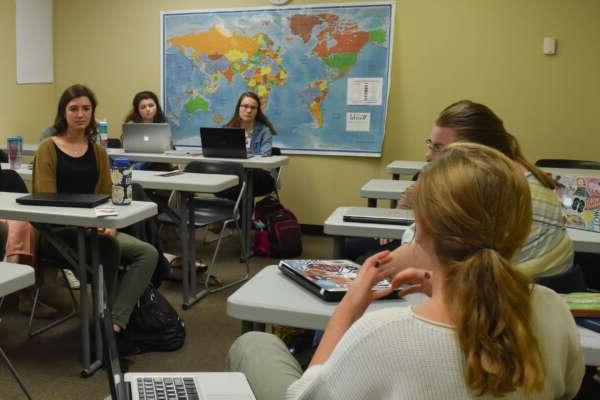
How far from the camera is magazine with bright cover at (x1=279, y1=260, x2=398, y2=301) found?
56.2 inches

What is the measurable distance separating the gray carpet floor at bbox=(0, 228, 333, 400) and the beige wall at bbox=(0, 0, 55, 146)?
95.8 inches

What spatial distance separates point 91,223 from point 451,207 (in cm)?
175

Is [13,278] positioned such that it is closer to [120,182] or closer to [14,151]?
[120,182]

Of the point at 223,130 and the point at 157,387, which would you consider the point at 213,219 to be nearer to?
the point at 223,130

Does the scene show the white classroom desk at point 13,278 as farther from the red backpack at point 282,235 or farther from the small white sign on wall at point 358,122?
the small white sign on wall at point 358,122

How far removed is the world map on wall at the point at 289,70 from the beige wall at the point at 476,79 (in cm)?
13

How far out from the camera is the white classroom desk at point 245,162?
4.18 meters

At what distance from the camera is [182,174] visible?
137 inches

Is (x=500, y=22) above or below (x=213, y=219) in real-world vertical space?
above

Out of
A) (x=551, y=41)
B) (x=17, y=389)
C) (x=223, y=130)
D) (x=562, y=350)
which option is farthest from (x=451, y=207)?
(x=551, y=41)

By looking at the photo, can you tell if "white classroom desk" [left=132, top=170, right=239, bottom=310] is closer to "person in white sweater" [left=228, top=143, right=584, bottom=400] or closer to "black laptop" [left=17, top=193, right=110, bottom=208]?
"black laptop" [left=17, top=193, right=110, bottom=208]

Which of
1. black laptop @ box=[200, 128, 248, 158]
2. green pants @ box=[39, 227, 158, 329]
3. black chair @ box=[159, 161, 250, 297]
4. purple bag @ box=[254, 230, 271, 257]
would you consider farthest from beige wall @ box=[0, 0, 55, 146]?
green pants @ box=[39, 227, 158, 329]

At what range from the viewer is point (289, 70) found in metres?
5.21

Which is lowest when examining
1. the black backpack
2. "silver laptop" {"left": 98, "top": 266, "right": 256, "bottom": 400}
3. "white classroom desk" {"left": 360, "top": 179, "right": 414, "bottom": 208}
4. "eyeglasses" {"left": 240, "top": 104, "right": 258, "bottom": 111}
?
the black backpack
